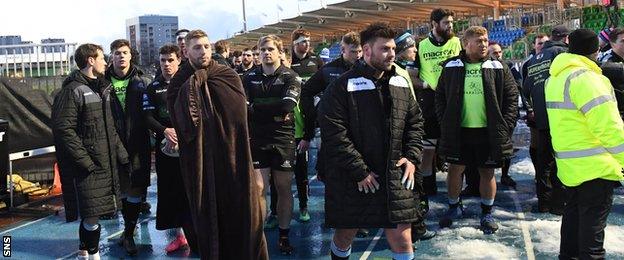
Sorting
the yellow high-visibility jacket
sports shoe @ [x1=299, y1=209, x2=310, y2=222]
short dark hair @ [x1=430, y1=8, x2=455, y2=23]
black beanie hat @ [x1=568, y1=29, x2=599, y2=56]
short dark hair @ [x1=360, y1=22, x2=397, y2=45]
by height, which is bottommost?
sports shoe @ [x1=299, y1=209, x2=310, y2=222]

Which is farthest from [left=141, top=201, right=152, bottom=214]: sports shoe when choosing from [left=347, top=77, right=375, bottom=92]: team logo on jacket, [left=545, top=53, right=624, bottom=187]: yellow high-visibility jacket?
[left=545, top=53, right=624, bottom=187]: yellow high-visibility jacket

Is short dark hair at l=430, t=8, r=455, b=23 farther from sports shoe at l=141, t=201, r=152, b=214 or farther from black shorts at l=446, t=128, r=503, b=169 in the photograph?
sports shoe at l=141, t=201, r=152, b=214

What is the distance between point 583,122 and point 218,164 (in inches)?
89.9

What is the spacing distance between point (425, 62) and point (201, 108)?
320 centimetres

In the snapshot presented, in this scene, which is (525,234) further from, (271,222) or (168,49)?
(168,49)

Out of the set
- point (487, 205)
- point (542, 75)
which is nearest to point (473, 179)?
point (487, 205)

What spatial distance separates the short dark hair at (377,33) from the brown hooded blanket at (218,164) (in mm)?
840

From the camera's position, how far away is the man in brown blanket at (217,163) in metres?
3.33

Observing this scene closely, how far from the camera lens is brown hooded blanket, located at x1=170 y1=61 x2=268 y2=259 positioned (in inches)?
131

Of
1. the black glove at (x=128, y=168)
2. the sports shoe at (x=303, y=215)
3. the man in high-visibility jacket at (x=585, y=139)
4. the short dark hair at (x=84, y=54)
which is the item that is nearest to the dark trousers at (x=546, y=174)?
the man in high-visibility jacket at (x=585, y=139)

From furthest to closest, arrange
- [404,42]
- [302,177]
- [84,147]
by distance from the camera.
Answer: [302,177], [404,42], [84,147]

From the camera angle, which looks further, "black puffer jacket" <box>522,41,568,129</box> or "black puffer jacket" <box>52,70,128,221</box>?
"black puffer jacket" <box>522,41,568,129</box>

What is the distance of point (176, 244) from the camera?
5.25 m

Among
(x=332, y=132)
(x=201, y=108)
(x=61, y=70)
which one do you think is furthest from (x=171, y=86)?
(x=61, y=70)
